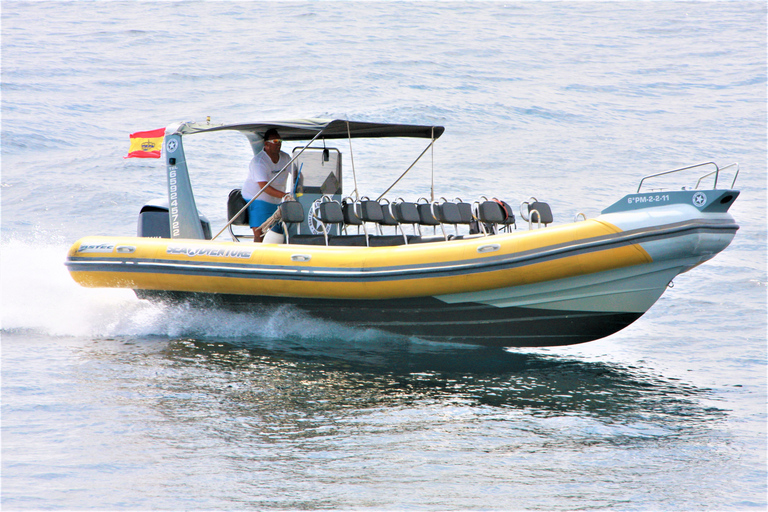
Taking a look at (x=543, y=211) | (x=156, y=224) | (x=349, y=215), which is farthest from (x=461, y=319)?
(x=156, y=224)

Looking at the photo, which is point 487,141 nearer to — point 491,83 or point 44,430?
point 491,83

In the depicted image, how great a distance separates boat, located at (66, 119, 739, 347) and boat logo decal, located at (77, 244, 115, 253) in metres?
0.02

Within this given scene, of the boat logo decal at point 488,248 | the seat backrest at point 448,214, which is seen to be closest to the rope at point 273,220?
the seat backrest at point 448,214

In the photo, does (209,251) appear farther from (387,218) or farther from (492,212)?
(492,212)

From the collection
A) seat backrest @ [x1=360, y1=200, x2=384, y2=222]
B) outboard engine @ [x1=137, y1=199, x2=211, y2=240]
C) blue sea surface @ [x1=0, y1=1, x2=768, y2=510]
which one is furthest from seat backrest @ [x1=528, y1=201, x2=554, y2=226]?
outboard engine @ [x1=137, y1=199, x2=211, y2=240]

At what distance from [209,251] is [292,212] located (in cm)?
95

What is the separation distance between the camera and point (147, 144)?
8438mm

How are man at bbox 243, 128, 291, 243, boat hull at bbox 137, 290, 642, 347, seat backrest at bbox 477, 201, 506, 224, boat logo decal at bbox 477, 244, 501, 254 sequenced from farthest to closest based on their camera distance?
man at bbox 243, 128, 291, 243 → seat backrest at bbox 477, 201, 506, 224 → boat hull at bbox 137, 290, 642, 347 → boat logo decal at bbox 477, 244, 501, 254

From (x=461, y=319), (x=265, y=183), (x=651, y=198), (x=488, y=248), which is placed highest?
(x=265, y=183)

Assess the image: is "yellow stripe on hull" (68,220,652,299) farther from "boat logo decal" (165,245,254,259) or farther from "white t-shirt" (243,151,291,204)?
"white t-shirt" (243,151,291,204)

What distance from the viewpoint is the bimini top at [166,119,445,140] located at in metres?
7.44

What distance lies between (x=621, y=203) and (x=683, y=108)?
19.8 meters

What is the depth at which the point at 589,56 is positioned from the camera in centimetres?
2941

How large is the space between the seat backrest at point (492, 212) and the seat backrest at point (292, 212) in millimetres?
1807
